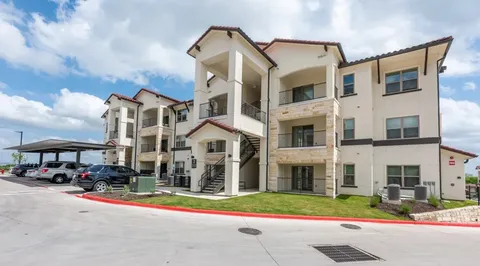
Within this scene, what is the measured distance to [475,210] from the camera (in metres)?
14.0

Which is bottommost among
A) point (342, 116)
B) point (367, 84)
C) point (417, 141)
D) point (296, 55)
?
point (417, 141)

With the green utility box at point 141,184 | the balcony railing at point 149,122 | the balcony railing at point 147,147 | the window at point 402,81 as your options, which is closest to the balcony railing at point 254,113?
the green utility box at point 141,184

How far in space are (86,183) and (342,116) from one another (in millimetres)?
16929

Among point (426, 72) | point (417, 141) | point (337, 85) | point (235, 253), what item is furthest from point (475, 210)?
point (235, 253)

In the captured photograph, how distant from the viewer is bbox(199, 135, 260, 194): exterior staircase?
56.1 feet

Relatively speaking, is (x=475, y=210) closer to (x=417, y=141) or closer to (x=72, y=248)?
(x=417, y=141)

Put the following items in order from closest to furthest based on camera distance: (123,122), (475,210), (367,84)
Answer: (475,210)
(367,84)
(123,122)

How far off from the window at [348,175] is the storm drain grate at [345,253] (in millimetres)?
11610

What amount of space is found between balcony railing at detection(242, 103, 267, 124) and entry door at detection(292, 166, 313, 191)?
4355 mm

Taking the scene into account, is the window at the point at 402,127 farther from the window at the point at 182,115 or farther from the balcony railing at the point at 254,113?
the window at the point at 182,115

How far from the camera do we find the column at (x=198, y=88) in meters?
18.3

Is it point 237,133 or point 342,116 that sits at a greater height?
point 342,116

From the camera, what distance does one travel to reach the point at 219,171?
19.0 meters

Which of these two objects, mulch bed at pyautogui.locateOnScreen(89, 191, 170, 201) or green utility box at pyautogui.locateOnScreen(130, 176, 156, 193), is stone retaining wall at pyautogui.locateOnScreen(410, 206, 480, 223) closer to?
mulch bed at pyautogui.locateOnScreen(89, 191, 170, 201)
